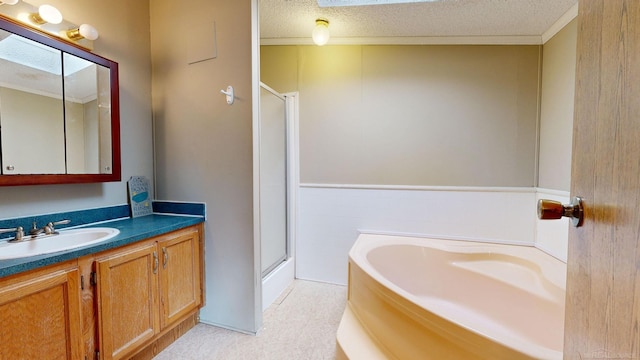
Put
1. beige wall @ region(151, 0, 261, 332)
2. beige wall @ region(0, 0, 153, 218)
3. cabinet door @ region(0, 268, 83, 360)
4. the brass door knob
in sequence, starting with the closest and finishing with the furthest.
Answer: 1. the brass door knob
2. cabinet door @ region(0, 268, 83, 360)
3. beige wall @ region(0, 0, 153, 218)
4. beige wall @ region(151, 0, 261, 332)

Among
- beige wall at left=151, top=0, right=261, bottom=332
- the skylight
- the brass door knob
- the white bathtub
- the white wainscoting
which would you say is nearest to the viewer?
the brass door knob

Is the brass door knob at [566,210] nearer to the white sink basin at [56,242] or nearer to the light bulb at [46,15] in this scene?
the white sink basin at [56,242]

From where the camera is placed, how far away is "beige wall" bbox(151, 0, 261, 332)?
187cm

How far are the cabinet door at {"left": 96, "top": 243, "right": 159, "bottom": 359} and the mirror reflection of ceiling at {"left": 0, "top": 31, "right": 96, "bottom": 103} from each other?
1.02 m

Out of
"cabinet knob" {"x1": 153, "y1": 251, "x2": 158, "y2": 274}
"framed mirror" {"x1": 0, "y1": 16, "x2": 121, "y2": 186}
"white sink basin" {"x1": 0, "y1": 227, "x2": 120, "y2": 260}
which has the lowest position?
"cabinet knob" {"x1": 153, "y1": 251, "x2": 158, "y2": 274}

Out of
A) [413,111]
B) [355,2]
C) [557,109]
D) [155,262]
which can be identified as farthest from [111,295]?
[557,109]

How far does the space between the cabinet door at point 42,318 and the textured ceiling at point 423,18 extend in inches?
86.6

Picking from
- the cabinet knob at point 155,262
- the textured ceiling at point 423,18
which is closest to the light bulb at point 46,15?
the textured ceiling at point 423,18

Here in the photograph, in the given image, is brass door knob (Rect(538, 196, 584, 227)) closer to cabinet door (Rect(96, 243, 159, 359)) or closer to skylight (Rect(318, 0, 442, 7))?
cabinet door (Rect(96, 243, 159, 359))

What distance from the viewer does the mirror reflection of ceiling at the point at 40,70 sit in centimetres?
133

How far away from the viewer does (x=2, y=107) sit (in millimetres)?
1319

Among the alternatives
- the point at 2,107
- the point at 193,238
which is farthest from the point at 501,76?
the point at 2,107

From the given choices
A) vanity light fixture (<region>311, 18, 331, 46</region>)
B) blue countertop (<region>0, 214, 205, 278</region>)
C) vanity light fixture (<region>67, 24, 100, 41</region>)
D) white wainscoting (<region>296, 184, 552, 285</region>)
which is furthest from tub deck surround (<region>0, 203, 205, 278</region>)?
vanity light fixture (<region>311, 18, 331, 46</region>)

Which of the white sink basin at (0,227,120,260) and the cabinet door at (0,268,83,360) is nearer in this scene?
the cabinet door at (0,268,83,360)
